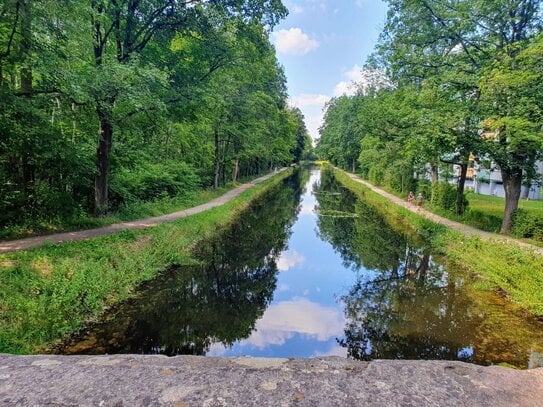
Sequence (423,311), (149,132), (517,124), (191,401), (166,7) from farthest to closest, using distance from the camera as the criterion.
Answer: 1. (149,132)
2. (166,7)
3. (517,124)
4. (423,311)
5. (191,401)

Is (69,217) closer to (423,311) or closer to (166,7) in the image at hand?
(166,7)

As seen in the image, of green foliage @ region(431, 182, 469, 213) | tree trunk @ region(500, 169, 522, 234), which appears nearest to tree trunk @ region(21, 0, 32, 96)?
tree trunk @ region(500, 169, 522, 234)

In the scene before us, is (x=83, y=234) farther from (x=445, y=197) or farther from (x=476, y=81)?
(x=445, y=197)

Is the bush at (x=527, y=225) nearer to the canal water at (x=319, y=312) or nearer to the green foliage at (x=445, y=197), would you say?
the canal water at (x=319, y=312)

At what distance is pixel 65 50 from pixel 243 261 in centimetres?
843

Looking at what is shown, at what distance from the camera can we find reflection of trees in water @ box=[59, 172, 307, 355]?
248 inches

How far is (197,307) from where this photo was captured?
8.22 metres

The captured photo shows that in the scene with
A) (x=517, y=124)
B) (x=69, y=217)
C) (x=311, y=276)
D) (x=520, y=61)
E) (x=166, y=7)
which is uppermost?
(x=166, y=7)

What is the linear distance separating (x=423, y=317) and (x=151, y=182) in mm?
15252

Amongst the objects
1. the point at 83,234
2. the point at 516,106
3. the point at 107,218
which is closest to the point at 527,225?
the point at 516,106

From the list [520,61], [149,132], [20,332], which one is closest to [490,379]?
[20,332]

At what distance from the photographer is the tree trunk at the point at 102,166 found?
40.8 feet

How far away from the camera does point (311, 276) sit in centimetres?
1138

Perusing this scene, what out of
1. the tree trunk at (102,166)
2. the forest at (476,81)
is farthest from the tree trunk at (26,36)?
the forest at (476,81)
